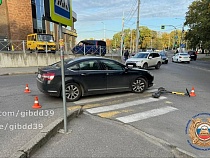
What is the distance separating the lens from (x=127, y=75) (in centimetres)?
708

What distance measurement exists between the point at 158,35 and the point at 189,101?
107109 millimetres

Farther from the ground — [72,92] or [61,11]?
[61,11]

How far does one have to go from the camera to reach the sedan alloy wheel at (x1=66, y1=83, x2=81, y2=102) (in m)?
6.12

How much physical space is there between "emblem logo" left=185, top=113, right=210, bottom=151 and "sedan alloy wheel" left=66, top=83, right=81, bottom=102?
3542mm

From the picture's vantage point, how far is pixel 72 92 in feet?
20.3

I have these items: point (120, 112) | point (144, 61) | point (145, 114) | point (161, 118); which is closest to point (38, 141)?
point (120, 112)

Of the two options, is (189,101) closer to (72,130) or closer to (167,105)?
(167,105)

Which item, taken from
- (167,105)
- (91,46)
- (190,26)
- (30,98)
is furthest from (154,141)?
(190,26)

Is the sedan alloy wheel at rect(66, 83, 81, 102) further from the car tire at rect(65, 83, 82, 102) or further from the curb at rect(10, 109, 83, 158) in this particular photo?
the curb at rect(10, 109, 83, 158)

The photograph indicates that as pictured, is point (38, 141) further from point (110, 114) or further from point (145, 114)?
point (145, 114)

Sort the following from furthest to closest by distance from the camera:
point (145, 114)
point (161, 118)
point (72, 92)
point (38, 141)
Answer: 1. point (72, 92)
2. point (145, 114)
3. point (161, 118)
4. point (38, 141)

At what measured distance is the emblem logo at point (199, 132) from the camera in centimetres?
354

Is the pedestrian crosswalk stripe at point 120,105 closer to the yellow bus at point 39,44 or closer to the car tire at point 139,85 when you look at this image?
the car tire at point 139,85

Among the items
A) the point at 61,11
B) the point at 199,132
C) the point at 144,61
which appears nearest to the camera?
the point at 61,11
